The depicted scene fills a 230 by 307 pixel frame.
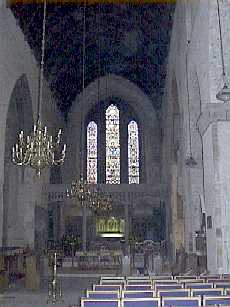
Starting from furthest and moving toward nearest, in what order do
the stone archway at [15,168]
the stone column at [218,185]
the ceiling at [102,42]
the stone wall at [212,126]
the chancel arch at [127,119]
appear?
the chancel arch at [127,119] → the ceiling at [102,42] → the stone archway at [15,168] → the stone wall at [212,126] → the stone column at [218,185]

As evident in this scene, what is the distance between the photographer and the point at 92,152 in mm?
28344

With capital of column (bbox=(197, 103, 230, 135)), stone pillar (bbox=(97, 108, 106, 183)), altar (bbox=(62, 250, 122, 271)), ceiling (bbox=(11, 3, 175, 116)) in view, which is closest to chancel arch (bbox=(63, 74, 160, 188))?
stone pillar (bbox=(97, 108, 106, 183))

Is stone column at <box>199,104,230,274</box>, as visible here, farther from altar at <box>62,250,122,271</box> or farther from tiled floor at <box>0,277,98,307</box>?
altar at <box>62,250,122,271</box>

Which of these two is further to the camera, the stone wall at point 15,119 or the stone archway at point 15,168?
the stone archway at point 15,168

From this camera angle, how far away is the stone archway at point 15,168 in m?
18.5

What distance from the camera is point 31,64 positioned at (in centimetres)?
1992

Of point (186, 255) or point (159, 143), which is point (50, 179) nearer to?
point (159, 143)

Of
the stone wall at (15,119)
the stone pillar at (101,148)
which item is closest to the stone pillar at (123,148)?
the stone pillar at (101,148)

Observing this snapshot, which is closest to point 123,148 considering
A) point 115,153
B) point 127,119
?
point 115,153

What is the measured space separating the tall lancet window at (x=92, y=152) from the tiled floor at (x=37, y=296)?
1390cm

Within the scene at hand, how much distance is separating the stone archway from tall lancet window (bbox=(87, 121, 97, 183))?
26.1 feet

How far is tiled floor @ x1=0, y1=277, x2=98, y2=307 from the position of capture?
32.6ft

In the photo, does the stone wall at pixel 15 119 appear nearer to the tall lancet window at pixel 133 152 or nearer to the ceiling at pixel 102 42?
the ceiling at pixel 102 42

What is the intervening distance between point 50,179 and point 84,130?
427 centimetres
